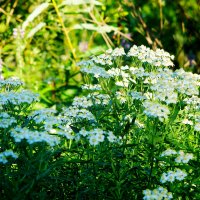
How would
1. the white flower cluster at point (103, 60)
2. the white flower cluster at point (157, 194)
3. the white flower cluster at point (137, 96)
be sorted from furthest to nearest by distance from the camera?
the white flower cluster at point (103, 60)
the white flower cluster at point (137, 96)
the white flower cluster at point (157, 194)

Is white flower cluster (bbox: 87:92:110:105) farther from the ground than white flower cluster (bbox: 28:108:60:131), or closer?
farther from the ground

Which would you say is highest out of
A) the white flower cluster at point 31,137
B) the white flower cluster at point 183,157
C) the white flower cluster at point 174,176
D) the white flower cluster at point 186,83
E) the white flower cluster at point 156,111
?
the white flower cluster at point 186,83

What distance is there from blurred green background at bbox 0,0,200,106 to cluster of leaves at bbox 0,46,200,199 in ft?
6.13

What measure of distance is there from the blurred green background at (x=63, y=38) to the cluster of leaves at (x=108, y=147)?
6.13ft

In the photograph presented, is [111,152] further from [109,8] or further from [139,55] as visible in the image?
[109,8]

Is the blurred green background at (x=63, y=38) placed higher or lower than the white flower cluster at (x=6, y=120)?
higher

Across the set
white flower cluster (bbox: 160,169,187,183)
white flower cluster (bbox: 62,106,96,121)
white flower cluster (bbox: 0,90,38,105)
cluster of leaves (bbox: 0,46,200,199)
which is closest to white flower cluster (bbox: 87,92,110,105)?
cluster of leaves (bbox: 0,46,200,199)

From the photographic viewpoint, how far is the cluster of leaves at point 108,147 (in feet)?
7.01

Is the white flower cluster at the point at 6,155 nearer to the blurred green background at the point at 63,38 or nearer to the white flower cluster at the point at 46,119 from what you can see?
the white flower cluster at the point at 46,119

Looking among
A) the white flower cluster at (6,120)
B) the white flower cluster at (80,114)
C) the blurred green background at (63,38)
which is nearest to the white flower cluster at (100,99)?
the white flower cluster at (80,114)

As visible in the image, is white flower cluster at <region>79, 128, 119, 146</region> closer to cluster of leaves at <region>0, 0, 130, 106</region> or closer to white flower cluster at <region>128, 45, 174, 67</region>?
white flower cluster at <region>128, 45, 174, 67</region>

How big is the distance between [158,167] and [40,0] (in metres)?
3.47

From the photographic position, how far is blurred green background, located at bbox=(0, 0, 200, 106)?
4.57m

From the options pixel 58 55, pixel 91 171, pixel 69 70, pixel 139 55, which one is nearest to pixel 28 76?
pixel 69 70
